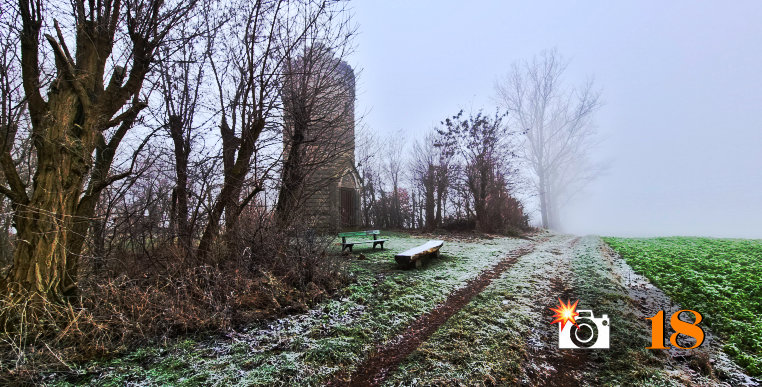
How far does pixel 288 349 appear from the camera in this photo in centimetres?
294

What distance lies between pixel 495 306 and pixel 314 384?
2741 millimetres

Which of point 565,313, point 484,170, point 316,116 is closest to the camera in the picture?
point 565,313

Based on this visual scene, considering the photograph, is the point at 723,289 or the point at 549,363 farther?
the point at 723,289

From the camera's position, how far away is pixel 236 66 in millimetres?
5035

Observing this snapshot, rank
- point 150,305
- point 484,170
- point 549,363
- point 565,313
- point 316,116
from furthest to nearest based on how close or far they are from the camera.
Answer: point 484,170 < point 316,116 < point 565,313 < point 150,305 < point 549,363

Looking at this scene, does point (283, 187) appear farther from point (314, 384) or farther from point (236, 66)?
point (314, 384)

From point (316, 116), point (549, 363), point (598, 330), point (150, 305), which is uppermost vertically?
point (316, 116)

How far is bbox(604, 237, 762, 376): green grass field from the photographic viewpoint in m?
2.93

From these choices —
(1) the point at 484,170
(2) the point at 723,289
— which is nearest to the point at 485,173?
(1) the point at 484,170

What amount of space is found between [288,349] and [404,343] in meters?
1.21

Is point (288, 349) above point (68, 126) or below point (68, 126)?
below

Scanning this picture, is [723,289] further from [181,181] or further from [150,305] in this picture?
→ [181,181]

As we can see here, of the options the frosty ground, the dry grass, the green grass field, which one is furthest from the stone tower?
the green grass field

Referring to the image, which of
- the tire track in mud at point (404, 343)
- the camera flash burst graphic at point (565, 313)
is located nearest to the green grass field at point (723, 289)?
the camera flash burst graphic at point (565, 313)
